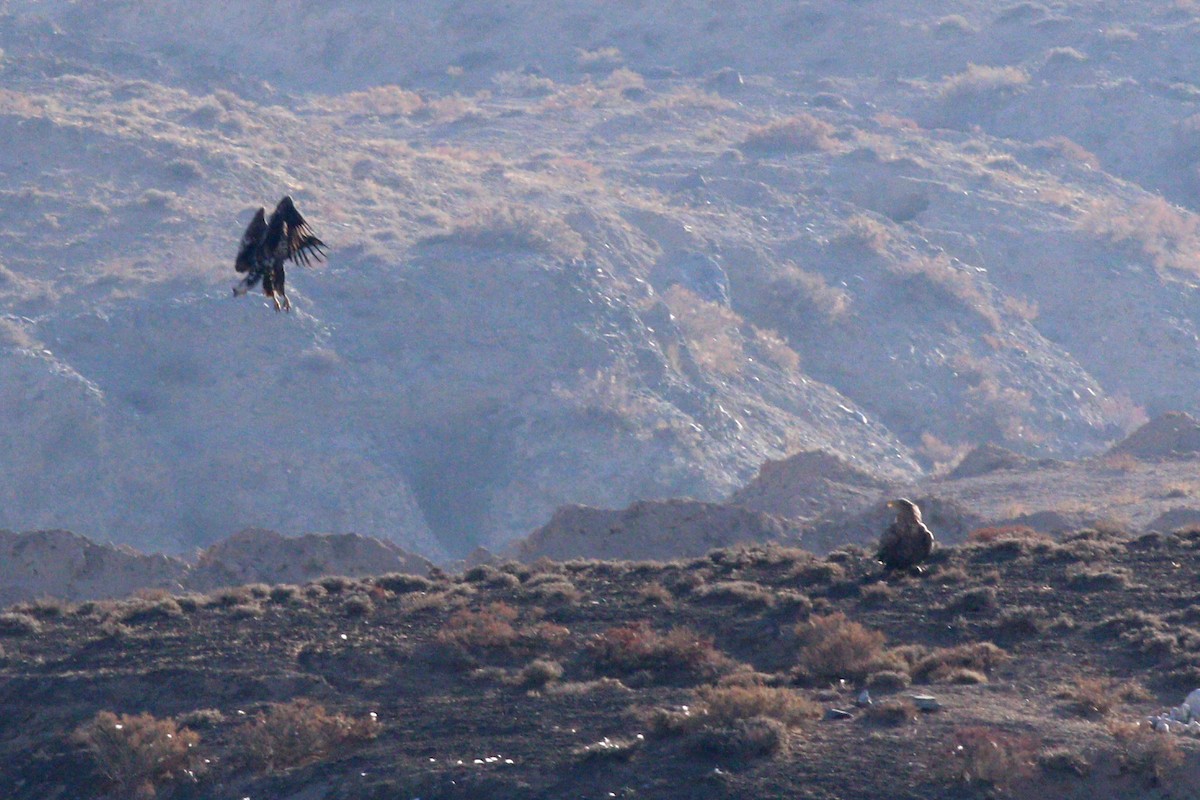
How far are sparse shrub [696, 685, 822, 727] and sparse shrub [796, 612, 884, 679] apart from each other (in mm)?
1519

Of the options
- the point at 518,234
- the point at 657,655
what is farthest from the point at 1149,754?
the point at 518,234

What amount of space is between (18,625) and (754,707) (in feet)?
32.7

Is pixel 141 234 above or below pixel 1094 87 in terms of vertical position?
below

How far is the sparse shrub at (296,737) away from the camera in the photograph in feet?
43.9

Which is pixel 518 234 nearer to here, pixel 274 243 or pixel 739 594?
pixel 739 594

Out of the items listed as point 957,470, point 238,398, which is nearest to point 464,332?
point 238,398

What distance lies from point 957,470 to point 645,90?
42.7 m

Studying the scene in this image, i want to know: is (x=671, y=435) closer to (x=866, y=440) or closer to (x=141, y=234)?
(x=866, y=440)

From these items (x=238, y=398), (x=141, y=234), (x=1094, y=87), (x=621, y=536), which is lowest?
(x=621, y=536)

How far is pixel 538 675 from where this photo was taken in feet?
49.6

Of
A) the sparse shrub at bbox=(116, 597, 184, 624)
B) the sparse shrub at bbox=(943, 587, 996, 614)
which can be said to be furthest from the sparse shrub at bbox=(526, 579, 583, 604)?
the sparse shrub at bbox=(943, 587, 996, 614)

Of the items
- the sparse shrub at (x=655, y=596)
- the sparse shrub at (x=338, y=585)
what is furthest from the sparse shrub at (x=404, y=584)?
the sparse shrub at (x=655, y=596)

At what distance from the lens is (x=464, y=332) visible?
4703cm

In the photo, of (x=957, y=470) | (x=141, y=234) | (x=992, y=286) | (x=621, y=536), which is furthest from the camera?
(x=992, y=286)
